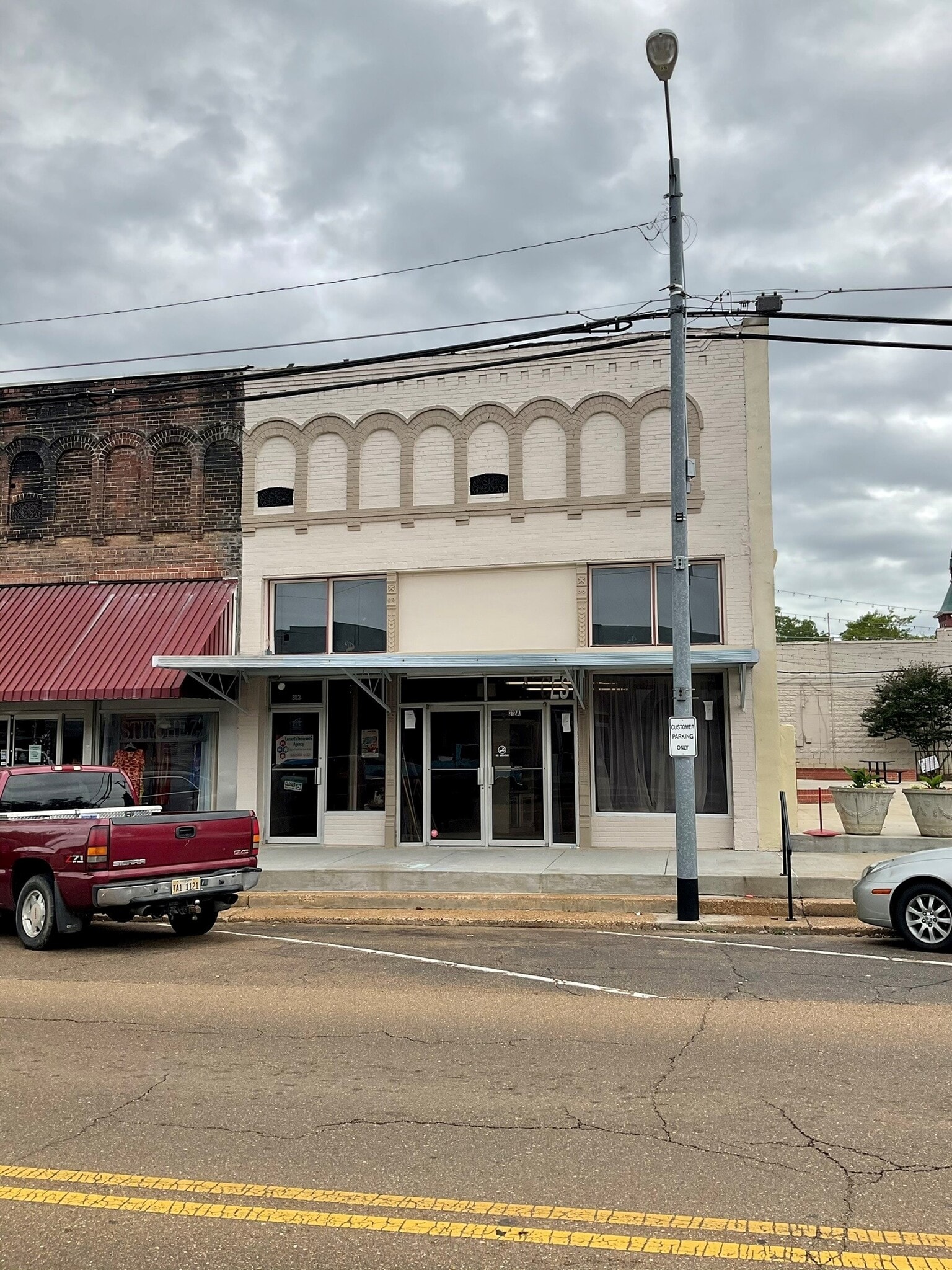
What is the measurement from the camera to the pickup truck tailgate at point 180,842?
9.99 meters

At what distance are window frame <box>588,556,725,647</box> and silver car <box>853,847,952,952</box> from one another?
21.6ft

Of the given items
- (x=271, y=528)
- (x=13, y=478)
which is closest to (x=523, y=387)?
(x=271, y=528)

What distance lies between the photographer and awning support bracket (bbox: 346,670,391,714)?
1660 centimetres

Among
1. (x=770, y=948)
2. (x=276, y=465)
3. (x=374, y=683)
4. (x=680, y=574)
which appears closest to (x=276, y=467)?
(x=276, y=465)

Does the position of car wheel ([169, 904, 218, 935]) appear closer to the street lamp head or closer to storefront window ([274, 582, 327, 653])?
storefront window ([274, 582, 327, 653])

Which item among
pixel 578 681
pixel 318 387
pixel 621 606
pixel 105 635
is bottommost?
pixel 578 681

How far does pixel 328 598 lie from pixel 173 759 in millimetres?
3771

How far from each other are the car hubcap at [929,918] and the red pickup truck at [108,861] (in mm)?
6374

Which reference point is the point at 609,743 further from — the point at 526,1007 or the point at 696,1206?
the point at 696,1206

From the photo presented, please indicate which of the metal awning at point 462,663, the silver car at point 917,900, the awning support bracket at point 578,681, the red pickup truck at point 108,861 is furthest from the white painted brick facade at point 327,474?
the silver car at point 917,900

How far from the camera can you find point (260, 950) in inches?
409

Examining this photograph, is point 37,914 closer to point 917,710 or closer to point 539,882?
point 539,882

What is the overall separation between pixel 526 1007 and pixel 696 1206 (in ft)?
11.7

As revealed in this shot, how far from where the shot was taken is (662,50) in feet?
37.1
